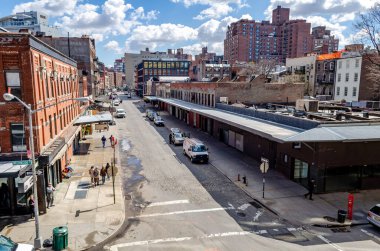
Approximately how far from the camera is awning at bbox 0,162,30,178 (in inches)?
664

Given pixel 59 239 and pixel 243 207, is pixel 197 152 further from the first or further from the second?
pixel 59 239

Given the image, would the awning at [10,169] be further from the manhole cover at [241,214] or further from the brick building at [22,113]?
the manhole cover at [241,214]

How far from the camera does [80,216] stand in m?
17.9

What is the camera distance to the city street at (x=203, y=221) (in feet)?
48.8

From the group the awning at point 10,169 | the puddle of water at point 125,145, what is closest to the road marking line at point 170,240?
the awning at point 10,169

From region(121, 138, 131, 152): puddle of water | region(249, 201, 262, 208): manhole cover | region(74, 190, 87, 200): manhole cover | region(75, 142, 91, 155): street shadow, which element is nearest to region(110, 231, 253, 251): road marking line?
region(249, 201, 262, 208): manhole cover

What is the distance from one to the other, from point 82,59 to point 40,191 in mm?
61987

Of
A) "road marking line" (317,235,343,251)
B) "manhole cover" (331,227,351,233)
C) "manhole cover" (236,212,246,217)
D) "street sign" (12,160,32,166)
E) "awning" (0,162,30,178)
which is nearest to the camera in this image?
"road marking line" (317,235,343,251)

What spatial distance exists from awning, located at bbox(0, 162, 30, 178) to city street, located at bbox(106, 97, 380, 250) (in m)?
6.57

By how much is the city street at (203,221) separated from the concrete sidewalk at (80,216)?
2.90 feet

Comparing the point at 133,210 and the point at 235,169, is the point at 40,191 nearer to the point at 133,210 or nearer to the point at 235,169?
the point at 133,210

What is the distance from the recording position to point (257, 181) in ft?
79.5

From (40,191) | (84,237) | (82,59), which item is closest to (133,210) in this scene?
(84,237)

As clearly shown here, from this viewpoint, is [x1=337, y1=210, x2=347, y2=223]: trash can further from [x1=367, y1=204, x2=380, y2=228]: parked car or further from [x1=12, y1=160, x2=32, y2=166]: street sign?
[x1=12, y1=160, x2=32, y2=166]: street sign
